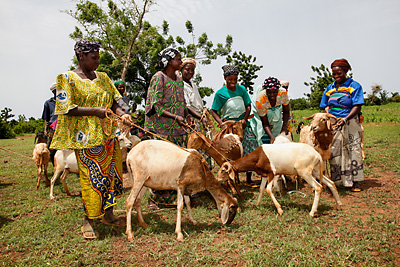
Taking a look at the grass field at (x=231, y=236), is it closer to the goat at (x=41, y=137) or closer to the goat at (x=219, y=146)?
the goat at (x=219, y=146)

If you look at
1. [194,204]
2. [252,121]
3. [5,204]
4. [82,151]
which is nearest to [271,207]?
[194,204]

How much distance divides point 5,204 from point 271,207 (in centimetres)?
598

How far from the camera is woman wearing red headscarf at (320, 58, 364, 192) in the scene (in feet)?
19.4

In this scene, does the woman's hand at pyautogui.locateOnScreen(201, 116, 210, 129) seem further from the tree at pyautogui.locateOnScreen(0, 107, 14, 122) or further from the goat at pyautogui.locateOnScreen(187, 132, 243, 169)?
the tree at pyautogui.locateOnScreen(0, 107, 14, 122)

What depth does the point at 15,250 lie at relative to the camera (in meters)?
3.90

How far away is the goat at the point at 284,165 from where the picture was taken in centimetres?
472

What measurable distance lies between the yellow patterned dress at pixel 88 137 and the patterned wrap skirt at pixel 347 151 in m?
5.02

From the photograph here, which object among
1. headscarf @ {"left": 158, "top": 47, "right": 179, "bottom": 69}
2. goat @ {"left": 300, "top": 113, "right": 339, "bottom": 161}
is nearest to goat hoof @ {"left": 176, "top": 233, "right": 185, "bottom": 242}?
Result: headscarf @ {"left": 158, "top": 47, "right": 179, "bottom": 69}

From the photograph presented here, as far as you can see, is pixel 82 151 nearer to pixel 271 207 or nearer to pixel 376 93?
pixel 271 207

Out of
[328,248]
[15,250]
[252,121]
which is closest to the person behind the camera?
[328,248]

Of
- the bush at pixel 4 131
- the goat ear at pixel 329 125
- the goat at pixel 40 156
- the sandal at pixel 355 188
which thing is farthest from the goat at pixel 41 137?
the bush at pixel 4 131

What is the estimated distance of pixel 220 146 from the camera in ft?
18.7

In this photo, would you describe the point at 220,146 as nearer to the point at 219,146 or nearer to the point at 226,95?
the point at 219,146

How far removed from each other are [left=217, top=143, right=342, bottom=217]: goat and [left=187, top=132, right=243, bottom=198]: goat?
0.49 meters
